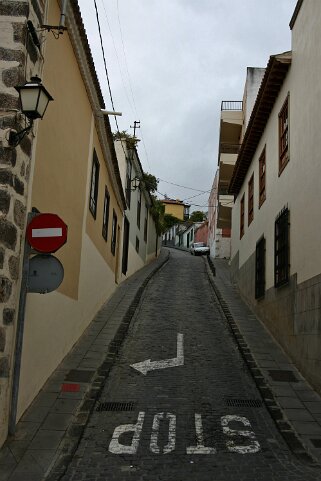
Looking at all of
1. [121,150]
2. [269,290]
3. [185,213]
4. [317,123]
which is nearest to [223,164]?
[121,150]

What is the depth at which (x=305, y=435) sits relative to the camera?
6.32 meters

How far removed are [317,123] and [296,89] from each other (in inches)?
83.1

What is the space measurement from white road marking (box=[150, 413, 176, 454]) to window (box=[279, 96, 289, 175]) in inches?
253

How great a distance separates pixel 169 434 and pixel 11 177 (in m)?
3.60

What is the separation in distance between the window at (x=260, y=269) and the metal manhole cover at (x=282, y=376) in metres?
4.20

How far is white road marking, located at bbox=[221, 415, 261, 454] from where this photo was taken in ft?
18.9

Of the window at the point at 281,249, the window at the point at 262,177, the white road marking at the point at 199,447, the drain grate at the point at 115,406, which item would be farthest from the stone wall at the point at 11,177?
the window at the point at 262,177

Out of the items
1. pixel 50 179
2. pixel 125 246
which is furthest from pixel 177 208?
pixel 50 179

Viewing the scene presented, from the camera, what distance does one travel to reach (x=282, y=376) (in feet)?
29.1

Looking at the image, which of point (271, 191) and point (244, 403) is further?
point (271, 191)

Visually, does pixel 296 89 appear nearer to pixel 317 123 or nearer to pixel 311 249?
pixel 317 123

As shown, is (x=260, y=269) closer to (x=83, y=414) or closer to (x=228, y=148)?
(x=83, y=414)

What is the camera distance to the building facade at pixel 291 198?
8656mm

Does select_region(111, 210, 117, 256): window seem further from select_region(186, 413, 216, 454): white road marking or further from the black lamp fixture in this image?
the black lamp fixture
